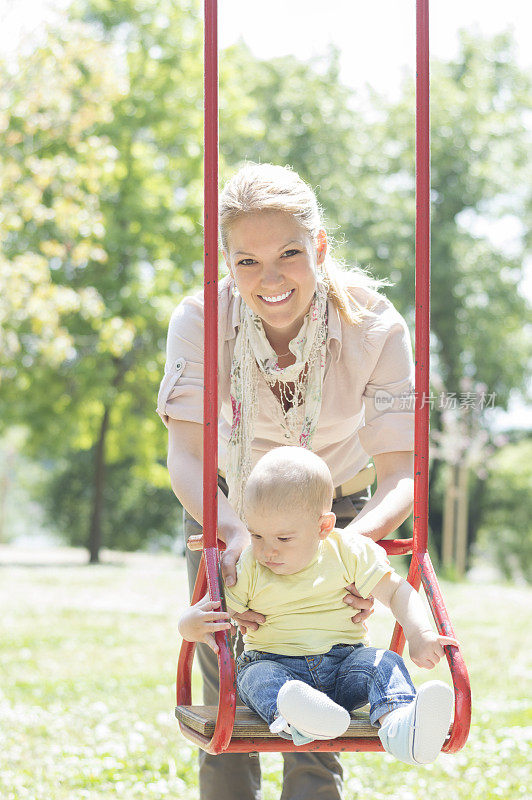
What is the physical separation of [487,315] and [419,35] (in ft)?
71.0

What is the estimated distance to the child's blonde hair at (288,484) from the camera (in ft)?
7.70

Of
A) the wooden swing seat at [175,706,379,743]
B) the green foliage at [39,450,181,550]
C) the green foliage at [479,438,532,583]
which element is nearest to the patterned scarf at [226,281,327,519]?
the wooden swing seat at [175,706,379,743]

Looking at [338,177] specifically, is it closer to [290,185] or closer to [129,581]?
[129,581]

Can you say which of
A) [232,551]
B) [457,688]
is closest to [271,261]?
[232,551]

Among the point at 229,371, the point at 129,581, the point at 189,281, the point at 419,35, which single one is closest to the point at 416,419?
the point at 229,371

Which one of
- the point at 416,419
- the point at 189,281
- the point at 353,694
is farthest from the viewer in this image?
the point at 189,281

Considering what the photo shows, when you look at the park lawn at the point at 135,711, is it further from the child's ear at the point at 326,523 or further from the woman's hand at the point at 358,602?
the child's ear at the point at 326,523

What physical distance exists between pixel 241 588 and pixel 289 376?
660 millimetres

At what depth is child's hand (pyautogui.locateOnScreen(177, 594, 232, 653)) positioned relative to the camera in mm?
2266

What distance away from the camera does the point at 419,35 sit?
2703 millimetres

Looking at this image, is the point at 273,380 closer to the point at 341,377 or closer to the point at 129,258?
the point at 341,377

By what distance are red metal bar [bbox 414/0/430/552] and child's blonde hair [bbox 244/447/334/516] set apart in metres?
0.27

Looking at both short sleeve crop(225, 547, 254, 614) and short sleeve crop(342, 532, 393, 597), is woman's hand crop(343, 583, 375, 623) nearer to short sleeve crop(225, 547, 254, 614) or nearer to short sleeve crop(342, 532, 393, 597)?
short sleeve crop(342, 532, 393, 597)

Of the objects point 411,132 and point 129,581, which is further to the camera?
point 411,132
